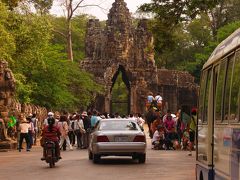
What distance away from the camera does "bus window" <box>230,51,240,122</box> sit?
8.68 metres

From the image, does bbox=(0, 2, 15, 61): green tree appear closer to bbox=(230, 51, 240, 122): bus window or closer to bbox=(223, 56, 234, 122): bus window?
bbox=(223, 56, 234, 122): bus window

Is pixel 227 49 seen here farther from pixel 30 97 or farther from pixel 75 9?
pixel 75 9

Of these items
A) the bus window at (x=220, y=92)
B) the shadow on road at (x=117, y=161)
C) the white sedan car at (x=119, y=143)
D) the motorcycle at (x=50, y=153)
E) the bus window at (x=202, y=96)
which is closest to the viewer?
the bus window at (x=220, y=92)

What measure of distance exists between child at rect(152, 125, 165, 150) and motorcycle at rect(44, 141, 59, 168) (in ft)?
29.4

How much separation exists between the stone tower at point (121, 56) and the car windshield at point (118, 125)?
133ft

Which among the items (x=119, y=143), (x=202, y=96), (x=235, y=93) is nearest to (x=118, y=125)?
(x=119, y=143)

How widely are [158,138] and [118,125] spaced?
7733mm

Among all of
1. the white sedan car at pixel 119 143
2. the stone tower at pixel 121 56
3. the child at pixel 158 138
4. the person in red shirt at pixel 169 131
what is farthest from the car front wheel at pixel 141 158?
the stone tower at pixel 121 56

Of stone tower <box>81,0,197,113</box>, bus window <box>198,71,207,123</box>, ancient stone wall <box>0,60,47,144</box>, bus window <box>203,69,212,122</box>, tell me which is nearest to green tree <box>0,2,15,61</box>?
ancient stone wall <box>0,60,47,144</box>

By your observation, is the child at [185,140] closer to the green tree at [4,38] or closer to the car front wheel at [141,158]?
the car front wheel at [141,158]

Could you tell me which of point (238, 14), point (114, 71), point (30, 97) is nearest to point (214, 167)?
point (30, 97)

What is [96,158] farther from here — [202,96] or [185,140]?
[202,96]

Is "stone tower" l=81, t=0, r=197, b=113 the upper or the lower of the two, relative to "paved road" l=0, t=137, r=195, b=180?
upper

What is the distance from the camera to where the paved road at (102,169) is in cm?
1827
